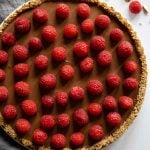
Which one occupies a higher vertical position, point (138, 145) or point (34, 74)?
point (34, 74)

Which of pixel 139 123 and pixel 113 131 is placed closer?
pixel 113 131

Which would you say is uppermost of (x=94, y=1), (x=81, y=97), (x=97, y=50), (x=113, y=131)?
(x=94, y=1)

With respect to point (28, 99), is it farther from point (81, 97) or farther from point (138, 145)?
point (138, 145)

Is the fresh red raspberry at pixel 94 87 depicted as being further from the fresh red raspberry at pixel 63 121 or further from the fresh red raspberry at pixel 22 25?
the fresh red raspberry at pixel 22 25

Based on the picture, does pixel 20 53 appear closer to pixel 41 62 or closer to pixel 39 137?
pixel 41 62

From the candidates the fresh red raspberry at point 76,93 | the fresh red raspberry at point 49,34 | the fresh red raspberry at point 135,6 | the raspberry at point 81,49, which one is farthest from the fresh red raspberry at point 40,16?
the fresh red raspberry at point 135,6

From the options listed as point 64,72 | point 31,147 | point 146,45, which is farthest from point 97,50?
point 31,147
